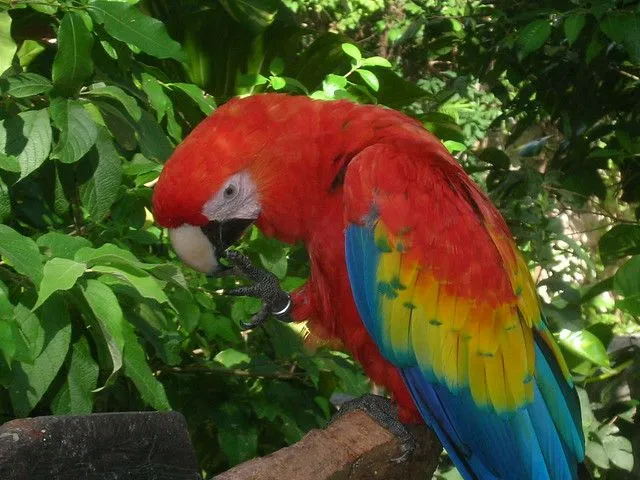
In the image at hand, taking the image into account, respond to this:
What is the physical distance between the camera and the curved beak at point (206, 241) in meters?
1.29

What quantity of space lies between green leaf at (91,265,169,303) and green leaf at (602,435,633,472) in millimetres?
1479

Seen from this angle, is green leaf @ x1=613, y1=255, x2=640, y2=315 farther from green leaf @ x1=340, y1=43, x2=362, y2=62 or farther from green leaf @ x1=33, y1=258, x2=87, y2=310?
green leaf @ x1=33, y1=258, x2=87, y2=310

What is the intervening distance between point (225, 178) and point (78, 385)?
348mm

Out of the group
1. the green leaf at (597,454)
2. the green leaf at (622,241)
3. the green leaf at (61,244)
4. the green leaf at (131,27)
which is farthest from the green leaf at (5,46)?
the green leaf at (597,454)

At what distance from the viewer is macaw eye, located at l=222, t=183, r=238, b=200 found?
127cm

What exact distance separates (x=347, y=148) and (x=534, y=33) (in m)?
0.68

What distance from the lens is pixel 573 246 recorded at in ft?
7.68

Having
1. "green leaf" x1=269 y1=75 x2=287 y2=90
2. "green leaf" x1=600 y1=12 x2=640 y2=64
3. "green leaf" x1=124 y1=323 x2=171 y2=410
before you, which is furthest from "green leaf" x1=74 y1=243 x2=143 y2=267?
"green leaf" x1=600 y1=12 x2=640 y2=64

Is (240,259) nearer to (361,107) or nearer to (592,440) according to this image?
(361,107)

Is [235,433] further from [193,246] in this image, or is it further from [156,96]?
[156,96]

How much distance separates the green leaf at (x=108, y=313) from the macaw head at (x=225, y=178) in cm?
16

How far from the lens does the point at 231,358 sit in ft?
5.45

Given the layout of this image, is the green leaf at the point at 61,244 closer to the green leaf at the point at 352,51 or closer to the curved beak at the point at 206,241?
the curved beak at the point at 206,241

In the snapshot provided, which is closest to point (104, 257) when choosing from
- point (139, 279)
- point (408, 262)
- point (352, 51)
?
point (139, 279)
